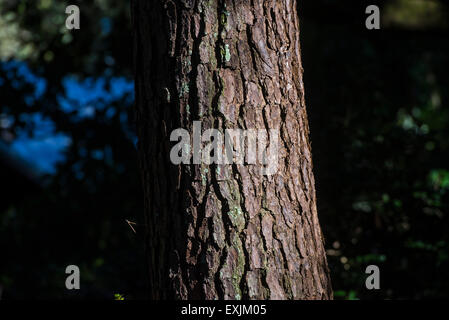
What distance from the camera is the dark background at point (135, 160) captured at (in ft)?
12.5

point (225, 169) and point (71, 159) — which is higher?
point (71, 159)

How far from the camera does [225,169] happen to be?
203cm

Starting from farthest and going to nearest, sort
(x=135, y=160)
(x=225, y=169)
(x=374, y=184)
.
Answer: (x=135, y=160) < (x=374, y=184) < (x=225, y=169)

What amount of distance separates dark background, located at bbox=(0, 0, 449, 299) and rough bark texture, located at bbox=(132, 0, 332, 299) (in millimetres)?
1415

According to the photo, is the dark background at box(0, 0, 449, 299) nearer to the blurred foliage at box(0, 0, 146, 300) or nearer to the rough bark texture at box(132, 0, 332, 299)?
the blurred foliage at box(0, 0, 146, 300)

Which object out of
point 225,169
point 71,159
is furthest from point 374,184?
point 71,159

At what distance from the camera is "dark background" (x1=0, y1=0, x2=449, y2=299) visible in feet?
12.5

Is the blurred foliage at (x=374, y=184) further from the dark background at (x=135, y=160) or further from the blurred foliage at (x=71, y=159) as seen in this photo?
the blurred foliage at (x=71, y=159)

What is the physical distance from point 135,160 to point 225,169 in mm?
3251

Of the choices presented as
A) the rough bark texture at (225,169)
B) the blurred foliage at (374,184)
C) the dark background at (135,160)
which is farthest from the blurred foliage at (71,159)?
the rough bark texture at (225,169)

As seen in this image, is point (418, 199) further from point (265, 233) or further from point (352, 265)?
point (265, 233)

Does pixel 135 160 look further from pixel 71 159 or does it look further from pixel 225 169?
pixel 225 169

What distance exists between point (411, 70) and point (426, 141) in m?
6.01
